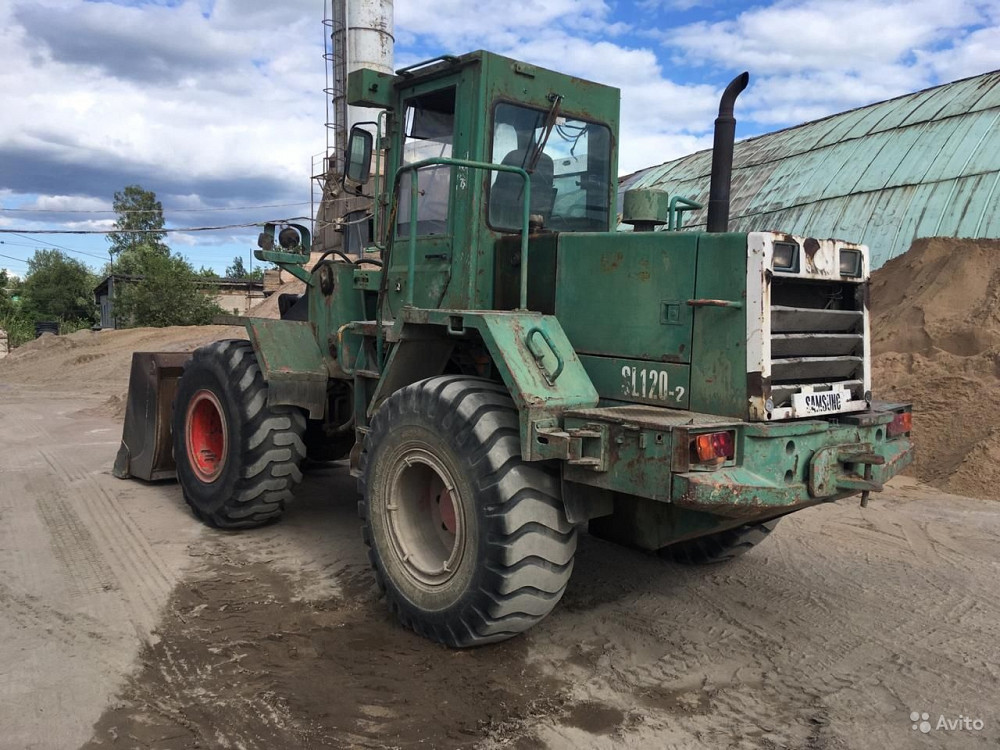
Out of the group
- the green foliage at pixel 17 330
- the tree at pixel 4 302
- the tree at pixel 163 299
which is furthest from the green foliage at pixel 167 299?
the tree at pixel 4 302

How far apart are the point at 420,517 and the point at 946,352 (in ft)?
25.7

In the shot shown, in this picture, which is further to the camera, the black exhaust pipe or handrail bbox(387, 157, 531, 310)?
handrail bbox(387, 157, 531, 310)

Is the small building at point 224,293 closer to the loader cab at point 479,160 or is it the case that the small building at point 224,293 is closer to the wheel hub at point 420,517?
the loader cab at point 479,160

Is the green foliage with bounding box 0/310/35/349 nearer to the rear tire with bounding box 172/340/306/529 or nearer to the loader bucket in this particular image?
the loader bucket

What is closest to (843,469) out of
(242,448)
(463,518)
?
(463,518)

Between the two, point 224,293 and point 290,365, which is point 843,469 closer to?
point 290,365

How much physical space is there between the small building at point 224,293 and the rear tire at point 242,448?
102 feet

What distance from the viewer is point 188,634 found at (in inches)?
165

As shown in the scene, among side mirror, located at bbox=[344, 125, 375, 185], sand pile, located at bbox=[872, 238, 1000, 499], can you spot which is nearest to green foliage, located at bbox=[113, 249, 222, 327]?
sand pile, located at bbox=[872, 238, 1000, 499]

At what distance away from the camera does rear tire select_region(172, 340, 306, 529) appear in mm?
5680

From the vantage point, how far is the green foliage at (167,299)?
101 ft

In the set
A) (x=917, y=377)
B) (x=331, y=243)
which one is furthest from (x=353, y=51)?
(x=917, y=377)

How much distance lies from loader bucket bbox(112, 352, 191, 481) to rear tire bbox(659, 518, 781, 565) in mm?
4584

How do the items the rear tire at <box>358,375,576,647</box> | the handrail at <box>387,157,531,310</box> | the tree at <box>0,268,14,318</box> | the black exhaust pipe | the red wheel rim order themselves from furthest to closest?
the tree at <box>0,268,14,318</box>
the red wheel rim
the handrail at <box>387,157,531,310</box>
the black exhaust pipe
the rear tire at <box>358,375,576,647</box>
